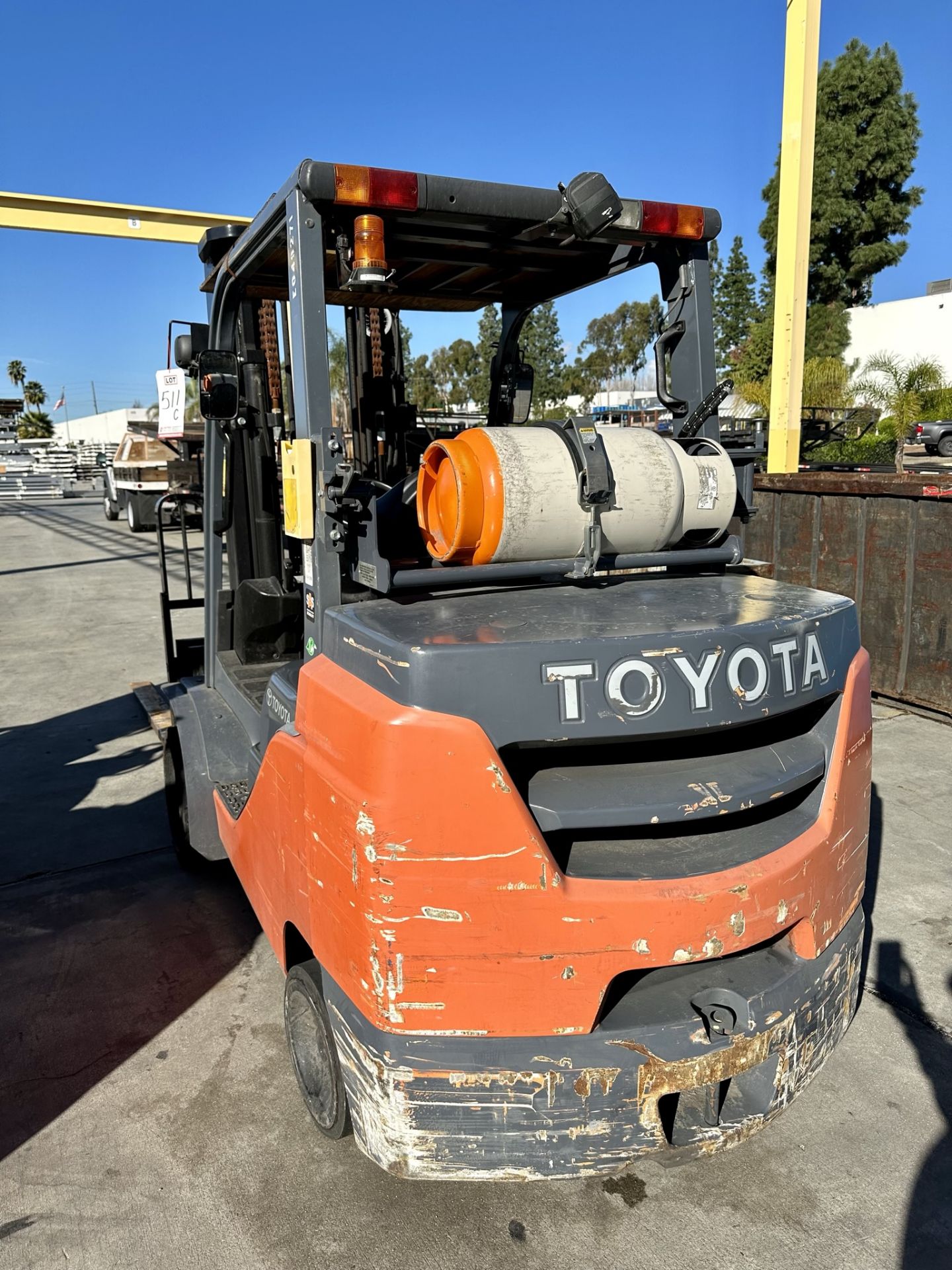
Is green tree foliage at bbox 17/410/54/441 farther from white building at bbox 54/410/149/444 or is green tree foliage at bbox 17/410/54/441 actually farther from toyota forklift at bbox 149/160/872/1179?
toyota forklift at bbox 149/160/872/1179

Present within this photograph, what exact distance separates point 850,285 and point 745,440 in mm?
42281

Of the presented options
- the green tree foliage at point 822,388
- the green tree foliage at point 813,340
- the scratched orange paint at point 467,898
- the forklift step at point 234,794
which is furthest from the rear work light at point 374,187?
the green tree foliage at point 813,340

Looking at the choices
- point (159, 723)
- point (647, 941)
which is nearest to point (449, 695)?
point (647, 941)

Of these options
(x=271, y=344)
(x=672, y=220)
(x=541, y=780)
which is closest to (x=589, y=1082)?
(x=541, y=780)

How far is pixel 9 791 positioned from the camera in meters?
5.50

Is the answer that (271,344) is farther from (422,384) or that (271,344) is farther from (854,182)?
(422,384)

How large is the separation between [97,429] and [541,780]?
296 ft

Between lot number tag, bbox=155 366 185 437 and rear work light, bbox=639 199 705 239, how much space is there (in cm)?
460

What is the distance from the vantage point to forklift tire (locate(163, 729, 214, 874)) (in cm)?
429

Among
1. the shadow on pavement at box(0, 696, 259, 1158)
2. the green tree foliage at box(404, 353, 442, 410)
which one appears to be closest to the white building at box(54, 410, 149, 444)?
the green tree foliage at box(404, 353, 442, 410)

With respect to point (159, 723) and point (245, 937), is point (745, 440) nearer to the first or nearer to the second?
point (245, 937)

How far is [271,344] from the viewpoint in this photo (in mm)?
4738

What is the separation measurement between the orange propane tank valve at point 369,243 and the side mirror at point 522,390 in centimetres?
157

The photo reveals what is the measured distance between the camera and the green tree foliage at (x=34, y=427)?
8056 cm
